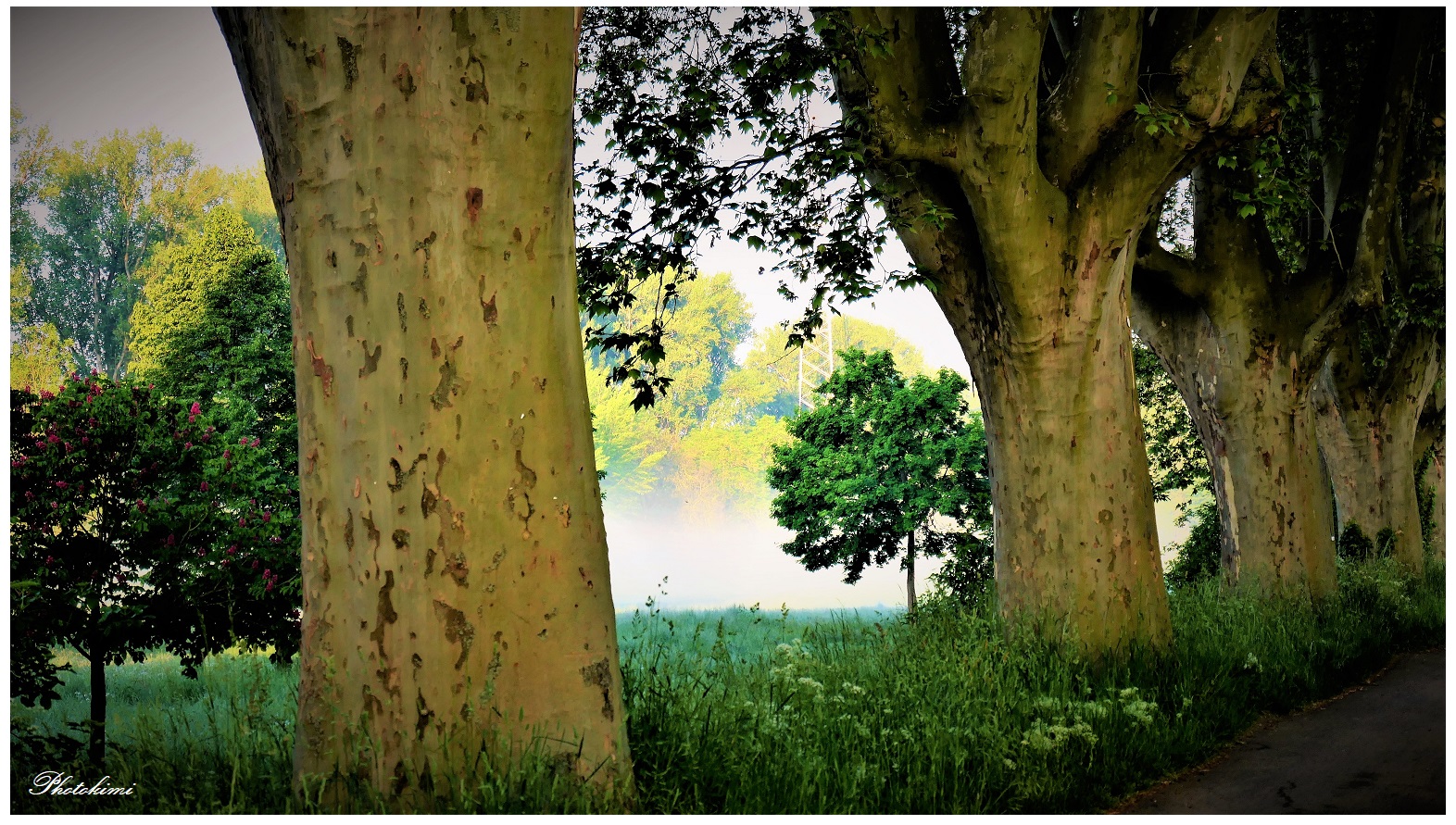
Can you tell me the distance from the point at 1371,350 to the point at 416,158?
16.1m

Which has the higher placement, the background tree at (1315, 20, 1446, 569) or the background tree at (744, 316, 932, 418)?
the background tree at (744, 316, 932, 418)

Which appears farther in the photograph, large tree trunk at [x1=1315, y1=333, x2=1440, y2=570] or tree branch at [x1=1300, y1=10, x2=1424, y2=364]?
large tree trunk at [x1=1315, y1=333, x2=1440, y2=570]

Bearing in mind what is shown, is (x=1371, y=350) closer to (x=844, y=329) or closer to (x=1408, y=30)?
Answer: (x=1408, y=30)

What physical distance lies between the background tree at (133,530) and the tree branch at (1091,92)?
6796 millimetres

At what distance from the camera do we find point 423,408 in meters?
3.23

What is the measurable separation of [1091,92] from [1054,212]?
35.1 inches

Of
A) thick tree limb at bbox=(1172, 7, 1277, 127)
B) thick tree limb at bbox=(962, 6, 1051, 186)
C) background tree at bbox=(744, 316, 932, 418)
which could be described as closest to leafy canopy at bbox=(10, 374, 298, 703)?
thick tree limb at bbox=(962, 6, 1051, 186)

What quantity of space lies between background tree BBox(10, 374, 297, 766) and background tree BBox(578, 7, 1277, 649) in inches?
144

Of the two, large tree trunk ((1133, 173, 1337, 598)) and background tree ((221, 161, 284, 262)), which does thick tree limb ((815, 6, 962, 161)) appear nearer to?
large tree trunk ((1133, 173, 1337, 598))

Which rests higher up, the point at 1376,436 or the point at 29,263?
the point at 29,263

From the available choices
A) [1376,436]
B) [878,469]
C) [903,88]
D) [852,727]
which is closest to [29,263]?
[878,469]

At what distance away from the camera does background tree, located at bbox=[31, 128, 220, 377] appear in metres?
→ 17.1

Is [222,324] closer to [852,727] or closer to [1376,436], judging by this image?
[852,727]

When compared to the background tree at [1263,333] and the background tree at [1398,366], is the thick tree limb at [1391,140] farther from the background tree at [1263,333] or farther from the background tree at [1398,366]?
the background tree at [1398,366]
